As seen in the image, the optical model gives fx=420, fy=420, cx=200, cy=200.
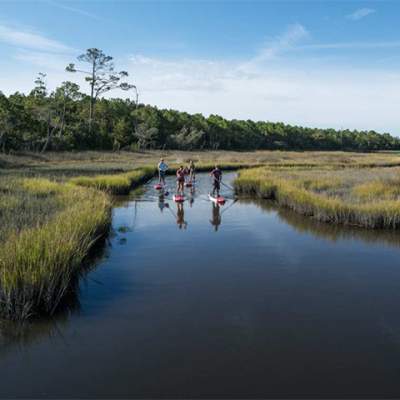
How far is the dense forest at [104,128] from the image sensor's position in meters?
45.1

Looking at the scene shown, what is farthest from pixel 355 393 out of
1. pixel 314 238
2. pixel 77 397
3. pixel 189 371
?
pixel 314 238

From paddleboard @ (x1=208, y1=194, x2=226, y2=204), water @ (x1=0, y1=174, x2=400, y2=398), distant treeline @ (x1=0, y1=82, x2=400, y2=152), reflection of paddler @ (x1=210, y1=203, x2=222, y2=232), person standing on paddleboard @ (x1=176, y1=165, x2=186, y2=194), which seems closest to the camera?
water @ (x1=0, y1=174, x2=400, y2=398)

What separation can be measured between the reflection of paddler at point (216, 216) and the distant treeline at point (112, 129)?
28.5 m

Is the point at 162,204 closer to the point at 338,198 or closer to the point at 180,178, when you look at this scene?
the point at 180,178

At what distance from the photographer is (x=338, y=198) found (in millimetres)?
17594

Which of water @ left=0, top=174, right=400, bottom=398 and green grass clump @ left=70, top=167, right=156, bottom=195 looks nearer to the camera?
water @ left=0, top=174, right=400, bottom=398

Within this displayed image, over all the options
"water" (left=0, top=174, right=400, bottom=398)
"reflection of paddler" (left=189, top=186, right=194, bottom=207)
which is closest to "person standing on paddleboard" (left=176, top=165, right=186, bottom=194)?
"reflection of paddler" (left=189, top=186, right=194, bottom=207)

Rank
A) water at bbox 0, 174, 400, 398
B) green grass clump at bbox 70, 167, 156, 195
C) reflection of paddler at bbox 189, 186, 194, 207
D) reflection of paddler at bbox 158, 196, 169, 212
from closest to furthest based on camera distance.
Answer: water at bbox 0, 174, 400, 398 < reflection of paddler at bbox 158, 196, 169, 212 < reflection of paddler at bbox 189, 186, 194, 207 < green grass clump at bbox 70, 167, 156, 195

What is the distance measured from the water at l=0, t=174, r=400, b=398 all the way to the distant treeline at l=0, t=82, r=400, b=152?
117 feet

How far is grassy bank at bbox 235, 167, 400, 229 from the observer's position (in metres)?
14.9

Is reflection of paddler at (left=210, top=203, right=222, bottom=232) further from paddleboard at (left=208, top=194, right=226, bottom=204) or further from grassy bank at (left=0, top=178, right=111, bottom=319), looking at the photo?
grassy bank at (left=0, top=178, right=111, bottom=319)

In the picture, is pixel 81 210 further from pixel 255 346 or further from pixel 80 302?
pixel 255 346

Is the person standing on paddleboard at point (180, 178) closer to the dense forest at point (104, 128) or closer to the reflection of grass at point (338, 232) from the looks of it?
the reflection of grass at point (338, 232)

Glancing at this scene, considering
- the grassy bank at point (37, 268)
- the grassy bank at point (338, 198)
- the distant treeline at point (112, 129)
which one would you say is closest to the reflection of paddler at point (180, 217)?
the grassy bank at point (338, 198)
